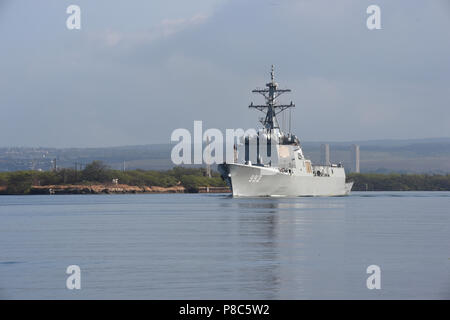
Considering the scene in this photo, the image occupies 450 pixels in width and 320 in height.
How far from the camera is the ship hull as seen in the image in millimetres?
93062

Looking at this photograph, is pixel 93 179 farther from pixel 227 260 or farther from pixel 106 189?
pixel 227 260

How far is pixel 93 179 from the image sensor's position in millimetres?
180250

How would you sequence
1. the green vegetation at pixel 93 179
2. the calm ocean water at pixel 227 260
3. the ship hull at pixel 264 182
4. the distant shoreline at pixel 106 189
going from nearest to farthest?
1. the calm ocean water at pixel 227 260
2. the ship hull at pixel 264 182
3. the distant shoreline at pixel 106 189
4. the green vegetation at pixel 93 179

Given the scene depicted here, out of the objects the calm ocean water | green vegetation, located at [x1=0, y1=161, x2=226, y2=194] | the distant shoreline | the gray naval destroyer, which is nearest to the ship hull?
the gray naval destroyer

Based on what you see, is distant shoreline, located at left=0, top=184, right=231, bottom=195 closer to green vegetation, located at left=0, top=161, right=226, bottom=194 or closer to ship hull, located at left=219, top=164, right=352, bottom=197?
green vegetation, located at left=0, top=161, right=226, bottom=194

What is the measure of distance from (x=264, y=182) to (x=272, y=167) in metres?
2.32

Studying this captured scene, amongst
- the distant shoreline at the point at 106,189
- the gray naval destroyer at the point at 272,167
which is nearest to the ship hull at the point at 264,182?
the gray naval destroyer at the point at 272,167

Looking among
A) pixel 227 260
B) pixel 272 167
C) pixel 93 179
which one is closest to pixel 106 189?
pixel 93 179

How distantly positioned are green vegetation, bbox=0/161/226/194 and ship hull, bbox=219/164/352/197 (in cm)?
7611

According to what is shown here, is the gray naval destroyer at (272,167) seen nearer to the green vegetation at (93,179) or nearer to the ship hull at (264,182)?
the ship hull at (264,182)

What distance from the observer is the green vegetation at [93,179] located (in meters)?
166

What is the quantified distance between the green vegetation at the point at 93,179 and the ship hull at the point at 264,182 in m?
76.1
